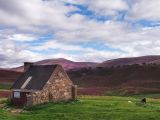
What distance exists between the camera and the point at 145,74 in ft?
442

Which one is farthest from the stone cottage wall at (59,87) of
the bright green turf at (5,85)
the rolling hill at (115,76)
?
the rolling hill at (115,76)

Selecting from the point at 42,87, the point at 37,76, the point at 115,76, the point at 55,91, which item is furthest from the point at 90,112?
the point at 115,76

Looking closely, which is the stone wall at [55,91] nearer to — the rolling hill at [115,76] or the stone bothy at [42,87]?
the stone bothy at [42,87]

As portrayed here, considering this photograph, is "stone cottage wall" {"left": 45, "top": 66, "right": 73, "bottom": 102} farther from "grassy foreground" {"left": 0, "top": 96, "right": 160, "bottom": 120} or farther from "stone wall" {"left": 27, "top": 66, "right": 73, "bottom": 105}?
"grassy foreground" {"left": 0, "top": 96, "right": 160, "bottom": 120}

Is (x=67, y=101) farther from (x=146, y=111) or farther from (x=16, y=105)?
(x=146, y=111)

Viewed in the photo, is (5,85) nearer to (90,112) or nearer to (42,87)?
(42,87)

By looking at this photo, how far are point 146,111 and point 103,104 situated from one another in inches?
326

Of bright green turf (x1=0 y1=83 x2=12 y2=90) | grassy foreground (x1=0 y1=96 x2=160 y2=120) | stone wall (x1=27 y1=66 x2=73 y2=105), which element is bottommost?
grassy foreground (x1=0 y1=96 x2=160 y2=120)

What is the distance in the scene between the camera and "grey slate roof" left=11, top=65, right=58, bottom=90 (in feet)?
214

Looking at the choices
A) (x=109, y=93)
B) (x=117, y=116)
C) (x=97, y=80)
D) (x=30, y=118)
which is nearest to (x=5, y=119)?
(x=30, y=118)

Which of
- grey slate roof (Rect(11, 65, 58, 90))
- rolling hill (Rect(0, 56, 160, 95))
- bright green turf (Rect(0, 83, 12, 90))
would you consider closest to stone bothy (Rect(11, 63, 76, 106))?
grey slate roof (Rect(11, 65, 58, 90))

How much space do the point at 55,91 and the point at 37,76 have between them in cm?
452

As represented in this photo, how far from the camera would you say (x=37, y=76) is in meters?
67.9

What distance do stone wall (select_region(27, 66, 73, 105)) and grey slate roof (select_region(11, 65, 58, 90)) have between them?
92 centimetres
